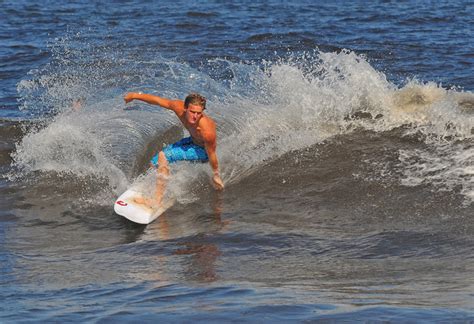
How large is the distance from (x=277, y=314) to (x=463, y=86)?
9.53 m

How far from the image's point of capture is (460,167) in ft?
30.1

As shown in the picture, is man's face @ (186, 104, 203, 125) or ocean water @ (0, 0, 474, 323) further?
man's face @ (186, 104, 203, 125)

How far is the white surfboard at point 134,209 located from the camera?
836cm


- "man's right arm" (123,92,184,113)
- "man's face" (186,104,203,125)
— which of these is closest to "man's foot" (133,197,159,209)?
"man's face" (186,104,203,125)

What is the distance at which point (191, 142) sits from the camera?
362 inches

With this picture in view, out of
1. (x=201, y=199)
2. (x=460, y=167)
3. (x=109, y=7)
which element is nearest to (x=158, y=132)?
(x=201, y=199)

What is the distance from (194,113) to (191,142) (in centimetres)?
58

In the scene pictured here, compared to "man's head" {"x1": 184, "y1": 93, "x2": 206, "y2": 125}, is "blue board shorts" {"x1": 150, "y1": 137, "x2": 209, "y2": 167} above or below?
below

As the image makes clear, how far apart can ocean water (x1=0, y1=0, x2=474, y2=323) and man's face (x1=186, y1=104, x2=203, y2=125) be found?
2.58ft

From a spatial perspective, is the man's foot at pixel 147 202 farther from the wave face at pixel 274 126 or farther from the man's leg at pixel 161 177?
the wave face at pixel 274 126

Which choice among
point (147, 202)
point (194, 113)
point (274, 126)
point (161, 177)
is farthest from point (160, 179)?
point (274, 126)

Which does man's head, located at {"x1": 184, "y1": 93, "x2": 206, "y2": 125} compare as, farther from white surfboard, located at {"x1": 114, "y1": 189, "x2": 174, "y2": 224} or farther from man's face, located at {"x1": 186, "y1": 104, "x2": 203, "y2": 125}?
white surfboard, located at {"x1": 114, "y1": 189, "x2": 174, "y2": 224}

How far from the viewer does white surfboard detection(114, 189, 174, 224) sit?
8.36m

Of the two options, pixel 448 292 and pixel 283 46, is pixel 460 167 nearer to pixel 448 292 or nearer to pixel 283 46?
pixel 448 292
